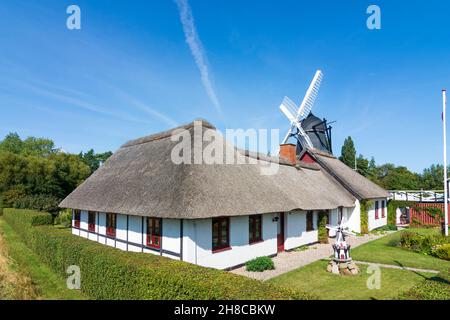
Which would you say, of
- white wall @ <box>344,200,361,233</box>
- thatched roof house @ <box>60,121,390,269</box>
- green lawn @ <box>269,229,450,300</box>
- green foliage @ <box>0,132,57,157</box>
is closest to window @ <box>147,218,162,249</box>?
thatched roof house @ <box>60,121,390,269</box>

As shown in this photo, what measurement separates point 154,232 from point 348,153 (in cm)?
5371

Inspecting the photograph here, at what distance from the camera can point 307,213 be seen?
1978 centimetres

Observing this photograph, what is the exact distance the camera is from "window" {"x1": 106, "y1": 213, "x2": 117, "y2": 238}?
16531 mm

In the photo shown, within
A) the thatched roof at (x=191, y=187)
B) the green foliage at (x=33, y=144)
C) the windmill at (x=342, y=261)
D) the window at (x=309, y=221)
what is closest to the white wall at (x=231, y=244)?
the thatched roof at (x=191, y=187)

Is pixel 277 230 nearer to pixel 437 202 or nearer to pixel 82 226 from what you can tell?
pixel 82 226

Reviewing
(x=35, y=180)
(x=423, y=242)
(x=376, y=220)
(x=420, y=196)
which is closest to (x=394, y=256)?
(x=423, y=242)

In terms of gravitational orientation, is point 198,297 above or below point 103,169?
below

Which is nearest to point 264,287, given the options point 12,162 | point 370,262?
point 370,262

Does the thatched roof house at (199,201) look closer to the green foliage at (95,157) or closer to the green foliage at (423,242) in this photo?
the green foliage at (423,242)

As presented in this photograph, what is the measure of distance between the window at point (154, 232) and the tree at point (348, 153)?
52.5 m

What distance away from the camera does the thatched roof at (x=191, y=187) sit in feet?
40.7

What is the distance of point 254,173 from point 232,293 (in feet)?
36.9

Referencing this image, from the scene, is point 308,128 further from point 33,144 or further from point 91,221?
point 33,144

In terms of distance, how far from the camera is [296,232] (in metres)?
18.3
